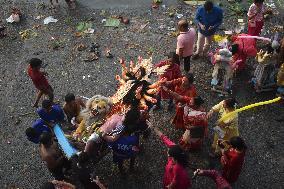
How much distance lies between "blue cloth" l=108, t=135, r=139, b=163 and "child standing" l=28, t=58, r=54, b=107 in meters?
2.48

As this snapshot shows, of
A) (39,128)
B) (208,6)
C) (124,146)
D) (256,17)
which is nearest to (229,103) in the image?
(124,146)

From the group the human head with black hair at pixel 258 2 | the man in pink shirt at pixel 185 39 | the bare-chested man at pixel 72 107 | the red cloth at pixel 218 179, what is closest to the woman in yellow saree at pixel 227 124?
the red cloth at pixel 218 179

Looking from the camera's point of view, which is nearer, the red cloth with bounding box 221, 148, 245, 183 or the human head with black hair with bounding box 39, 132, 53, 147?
the human head with black hair with bounding box 39, 132, 53, 147

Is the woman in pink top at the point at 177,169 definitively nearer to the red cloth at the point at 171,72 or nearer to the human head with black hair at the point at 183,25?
the red cloth at the point at 171,72

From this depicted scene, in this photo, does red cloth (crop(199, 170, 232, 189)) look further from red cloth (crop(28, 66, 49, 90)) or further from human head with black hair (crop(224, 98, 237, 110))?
red cloth (crop(28, 66, 49, 90))

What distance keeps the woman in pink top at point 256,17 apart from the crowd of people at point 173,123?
0.80 m

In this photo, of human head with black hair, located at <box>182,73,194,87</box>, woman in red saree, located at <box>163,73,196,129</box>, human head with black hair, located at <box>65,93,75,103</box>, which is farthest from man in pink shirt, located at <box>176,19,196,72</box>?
human head with black hair, located at <box>65,93,75,103</box>

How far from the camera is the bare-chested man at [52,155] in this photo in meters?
6.24

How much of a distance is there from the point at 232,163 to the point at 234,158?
0.15 m

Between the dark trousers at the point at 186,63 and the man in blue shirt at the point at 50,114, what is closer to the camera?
the man in blue shirt at the point at 50,114

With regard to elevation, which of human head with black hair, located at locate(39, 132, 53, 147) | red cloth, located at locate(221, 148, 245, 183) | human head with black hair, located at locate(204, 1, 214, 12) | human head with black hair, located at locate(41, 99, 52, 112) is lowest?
red cloth, located at locate(221, 148, 245, 183)

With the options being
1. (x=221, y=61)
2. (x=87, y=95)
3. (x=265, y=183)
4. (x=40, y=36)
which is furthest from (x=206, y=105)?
(x=40, y=36)

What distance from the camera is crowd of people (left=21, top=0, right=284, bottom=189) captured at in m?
6.13

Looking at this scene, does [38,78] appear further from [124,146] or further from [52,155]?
[124,146]
